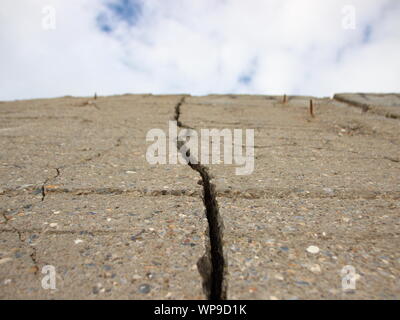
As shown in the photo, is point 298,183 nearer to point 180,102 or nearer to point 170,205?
point 170,205

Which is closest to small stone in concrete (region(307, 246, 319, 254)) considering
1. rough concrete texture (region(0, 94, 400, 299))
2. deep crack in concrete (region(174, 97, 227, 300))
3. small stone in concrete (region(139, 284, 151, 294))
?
rough concrete texture (region(0, 94, 400, 299))

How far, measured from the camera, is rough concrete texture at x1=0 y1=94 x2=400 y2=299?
817mm

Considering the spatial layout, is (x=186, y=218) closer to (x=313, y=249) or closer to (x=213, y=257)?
(x=213, y=257)

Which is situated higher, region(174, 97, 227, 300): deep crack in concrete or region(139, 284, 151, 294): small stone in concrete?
region(174, 97, 227, 300): deep crack in concrete

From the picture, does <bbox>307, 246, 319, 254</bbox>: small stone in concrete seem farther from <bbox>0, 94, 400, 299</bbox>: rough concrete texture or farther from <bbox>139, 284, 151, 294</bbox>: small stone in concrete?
<bbox>139, 284, 151, 294</bbox>: small stone in concrete

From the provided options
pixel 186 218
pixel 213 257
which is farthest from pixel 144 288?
pixel 186 218

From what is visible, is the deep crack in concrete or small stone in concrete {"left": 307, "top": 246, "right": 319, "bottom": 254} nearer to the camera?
the deep crack in concrete

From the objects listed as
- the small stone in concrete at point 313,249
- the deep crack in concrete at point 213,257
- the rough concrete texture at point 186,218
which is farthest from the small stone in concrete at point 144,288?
the small stone in concrete at point 313,249

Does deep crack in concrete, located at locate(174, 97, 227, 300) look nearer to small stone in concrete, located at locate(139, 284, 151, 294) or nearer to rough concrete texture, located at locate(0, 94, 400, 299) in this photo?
rough concrete texture, located at locate(0, 94, 400, 299)

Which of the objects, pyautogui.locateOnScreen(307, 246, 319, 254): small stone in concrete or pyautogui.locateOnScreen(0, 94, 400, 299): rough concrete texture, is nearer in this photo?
pyautogui.locateOnScreen(0, 94, 400, 299): rough concrete texture

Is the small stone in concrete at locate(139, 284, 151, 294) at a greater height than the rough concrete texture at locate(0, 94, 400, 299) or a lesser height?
lesser

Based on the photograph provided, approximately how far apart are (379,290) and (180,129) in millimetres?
2037

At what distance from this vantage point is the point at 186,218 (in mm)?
1134

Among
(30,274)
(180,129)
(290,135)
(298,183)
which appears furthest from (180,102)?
(30,274)
